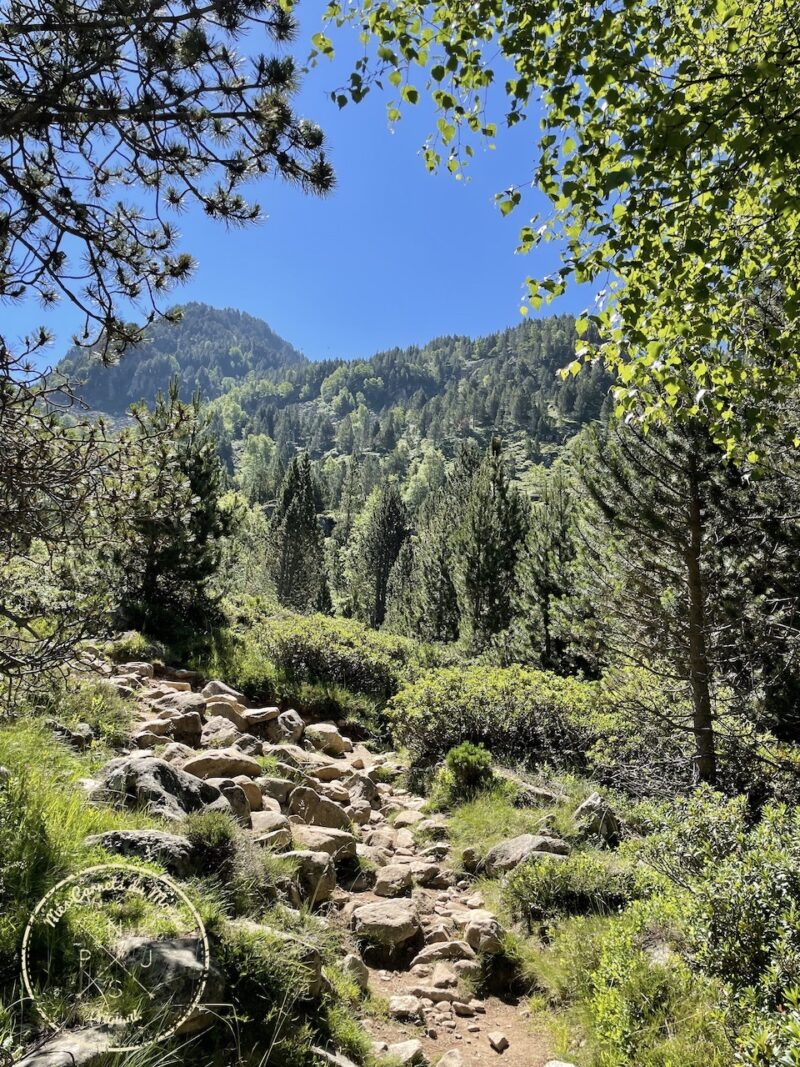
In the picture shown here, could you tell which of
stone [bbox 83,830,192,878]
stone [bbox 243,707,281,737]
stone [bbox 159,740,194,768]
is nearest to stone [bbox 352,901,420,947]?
stone [bbox 83,830,192,878]

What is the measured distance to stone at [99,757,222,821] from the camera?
4.21 metres

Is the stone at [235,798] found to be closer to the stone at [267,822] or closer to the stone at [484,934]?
the stone at [267,822]

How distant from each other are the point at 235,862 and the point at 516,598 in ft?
49.1

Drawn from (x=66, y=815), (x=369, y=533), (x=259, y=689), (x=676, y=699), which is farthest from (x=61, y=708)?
(x=369, y=533)

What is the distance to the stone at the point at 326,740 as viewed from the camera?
9.38 m

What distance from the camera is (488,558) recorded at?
21.5 metres

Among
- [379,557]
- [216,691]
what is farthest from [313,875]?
[379,557]

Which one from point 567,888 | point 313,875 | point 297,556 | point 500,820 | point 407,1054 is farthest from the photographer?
point 297,556

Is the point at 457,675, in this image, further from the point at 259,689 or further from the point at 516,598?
the point at 516,598

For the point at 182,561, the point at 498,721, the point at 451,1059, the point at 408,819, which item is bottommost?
the point at 408,819

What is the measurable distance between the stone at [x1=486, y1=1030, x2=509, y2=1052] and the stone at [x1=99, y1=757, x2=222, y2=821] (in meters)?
2.55

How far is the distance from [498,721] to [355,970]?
19.0 ft

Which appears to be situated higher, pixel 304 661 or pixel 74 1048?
pixel 304 661

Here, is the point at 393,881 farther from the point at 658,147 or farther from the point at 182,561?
the point at 182,561
